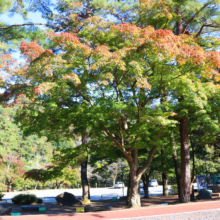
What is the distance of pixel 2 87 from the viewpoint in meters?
11.8

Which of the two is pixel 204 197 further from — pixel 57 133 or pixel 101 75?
pixel 101 75

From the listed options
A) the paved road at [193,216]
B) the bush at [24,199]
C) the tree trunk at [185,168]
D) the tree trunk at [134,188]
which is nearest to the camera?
the paved road at [193,216]

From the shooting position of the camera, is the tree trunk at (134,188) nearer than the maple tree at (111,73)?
No

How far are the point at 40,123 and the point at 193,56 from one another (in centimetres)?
680

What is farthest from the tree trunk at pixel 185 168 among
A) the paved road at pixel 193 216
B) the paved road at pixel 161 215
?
the paved road at pixel 193 216

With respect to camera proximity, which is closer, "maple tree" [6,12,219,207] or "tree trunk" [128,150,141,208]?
"maple tree" [6,12,219,207]

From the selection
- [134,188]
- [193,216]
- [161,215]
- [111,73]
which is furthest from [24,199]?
[193,216]

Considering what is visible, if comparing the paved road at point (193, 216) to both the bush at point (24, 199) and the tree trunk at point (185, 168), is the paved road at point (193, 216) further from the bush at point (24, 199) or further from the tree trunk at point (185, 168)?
the bush at point (24, 199)

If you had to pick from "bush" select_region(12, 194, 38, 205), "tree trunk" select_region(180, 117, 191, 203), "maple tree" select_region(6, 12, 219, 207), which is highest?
"maple tree" select_region(6, 12, 219, 207)

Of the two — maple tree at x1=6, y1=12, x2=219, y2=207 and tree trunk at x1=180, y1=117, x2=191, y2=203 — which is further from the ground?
maple tree at x1=6, y1=12, x2=219, y2=207

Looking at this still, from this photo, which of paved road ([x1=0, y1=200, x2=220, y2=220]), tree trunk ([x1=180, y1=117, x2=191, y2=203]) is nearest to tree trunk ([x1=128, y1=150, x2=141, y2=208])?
paved road ([x1=0, y1=200, x2=220, y2=220])

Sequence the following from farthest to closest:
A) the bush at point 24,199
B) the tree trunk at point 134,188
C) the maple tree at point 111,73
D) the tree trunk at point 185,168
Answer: the bush at point 24,199, the tree trunk at point 185,168, the tree trunk at point 134,188, the maple tree at point 111,73

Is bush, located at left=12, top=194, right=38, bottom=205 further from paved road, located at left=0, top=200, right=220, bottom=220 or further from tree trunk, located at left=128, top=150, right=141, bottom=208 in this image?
paved road, located at left=0, top=200, right=220, bottom=220

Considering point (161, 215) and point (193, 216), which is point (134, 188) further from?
point (193, 216)
